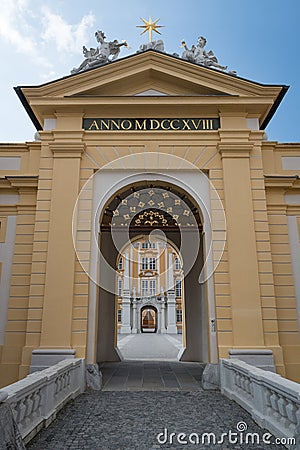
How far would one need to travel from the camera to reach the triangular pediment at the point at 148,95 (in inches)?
351

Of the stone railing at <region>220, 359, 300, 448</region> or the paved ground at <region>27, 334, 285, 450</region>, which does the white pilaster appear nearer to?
the paved ground at <region>27, 334, 285, 450</region>

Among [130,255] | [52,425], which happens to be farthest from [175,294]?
[52,425]

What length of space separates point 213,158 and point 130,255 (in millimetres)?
24985

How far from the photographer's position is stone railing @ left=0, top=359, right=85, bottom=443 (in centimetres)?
415

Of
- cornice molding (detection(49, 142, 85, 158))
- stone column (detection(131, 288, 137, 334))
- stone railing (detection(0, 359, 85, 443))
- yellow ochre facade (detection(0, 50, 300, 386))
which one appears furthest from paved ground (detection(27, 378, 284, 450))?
stone column (detection(131, 288, 137, 334))

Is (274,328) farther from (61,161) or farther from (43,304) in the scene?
(61,161)

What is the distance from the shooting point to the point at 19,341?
8094mm

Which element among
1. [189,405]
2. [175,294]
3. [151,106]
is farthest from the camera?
[175,294]

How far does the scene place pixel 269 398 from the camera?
486 centimetres

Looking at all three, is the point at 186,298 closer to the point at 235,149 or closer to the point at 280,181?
the point at 280,181

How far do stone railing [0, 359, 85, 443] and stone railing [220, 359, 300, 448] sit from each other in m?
3.09

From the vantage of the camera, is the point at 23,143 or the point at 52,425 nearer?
the point at 52,425

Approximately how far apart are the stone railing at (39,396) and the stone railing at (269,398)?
3.09m

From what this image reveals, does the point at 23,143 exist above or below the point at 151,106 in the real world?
below
